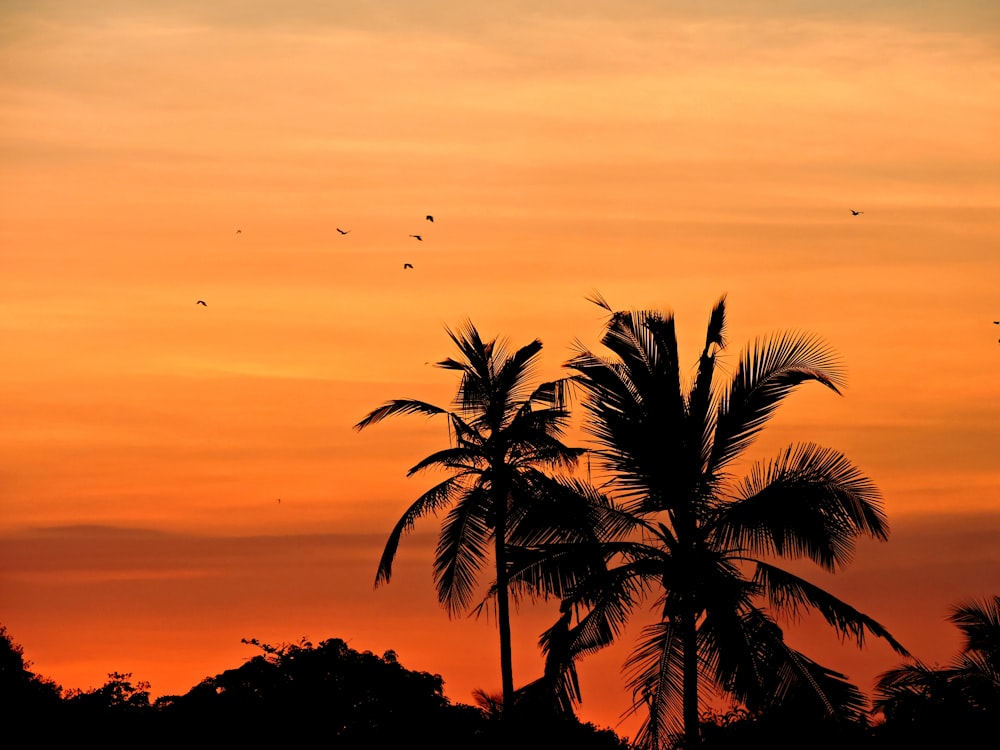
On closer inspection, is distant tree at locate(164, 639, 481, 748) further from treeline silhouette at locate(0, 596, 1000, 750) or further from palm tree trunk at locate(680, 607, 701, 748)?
palm tree trunk at locate(680, 607, 701, 748)

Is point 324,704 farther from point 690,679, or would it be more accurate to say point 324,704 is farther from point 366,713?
point 690,679

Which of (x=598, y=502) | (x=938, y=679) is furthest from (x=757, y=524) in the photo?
(x=938, y=679)

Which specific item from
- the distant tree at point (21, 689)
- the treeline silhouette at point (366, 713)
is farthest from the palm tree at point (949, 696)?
the distant tree at point (21, 689)

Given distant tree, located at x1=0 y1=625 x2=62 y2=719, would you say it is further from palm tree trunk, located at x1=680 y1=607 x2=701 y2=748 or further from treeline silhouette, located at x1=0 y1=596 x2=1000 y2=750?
palm tree trunk, located at x1=680 y1=607 x2=701 y2=748

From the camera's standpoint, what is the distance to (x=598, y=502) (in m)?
26.1

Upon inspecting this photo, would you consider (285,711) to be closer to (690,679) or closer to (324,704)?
(324,704)

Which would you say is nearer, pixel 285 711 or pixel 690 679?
pixel 690 679

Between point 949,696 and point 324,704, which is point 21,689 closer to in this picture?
point 324,704

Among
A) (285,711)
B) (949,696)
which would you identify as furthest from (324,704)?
(949,696)

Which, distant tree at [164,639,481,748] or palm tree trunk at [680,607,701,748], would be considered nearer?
palm tree trunk at [680,607,701,748]

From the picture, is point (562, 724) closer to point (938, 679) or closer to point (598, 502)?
point (598, 502)

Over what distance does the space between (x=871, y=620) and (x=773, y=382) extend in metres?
4.31

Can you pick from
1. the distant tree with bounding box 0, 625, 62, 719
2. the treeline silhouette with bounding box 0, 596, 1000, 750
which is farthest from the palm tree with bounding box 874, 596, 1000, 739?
the distant tree with bounding box 0, 625, 62, 719

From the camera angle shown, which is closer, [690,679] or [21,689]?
[690,679]
